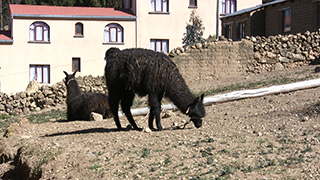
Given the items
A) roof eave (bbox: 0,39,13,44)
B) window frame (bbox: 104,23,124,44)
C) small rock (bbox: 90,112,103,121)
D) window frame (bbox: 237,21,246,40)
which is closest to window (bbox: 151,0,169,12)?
window frame (bbox: 104,23,124,44)

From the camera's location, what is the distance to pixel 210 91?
16.8 meters

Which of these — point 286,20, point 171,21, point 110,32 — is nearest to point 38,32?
point 110,32

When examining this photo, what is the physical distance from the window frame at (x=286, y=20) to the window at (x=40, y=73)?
1661 cm

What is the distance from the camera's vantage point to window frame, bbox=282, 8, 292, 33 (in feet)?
86.2

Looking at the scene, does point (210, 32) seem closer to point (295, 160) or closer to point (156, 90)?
point (156, 90)

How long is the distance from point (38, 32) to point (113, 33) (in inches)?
207

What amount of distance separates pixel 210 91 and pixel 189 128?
6.99 meters

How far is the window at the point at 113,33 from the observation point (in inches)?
1412

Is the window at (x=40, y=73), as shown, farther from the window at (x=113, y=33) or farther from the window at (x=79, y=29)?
the window at (x=113, y=33)

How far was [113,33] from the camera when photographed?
36000mm

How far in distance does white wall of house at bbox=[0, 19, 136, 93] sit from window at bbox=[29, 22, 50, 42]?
11.3 inches

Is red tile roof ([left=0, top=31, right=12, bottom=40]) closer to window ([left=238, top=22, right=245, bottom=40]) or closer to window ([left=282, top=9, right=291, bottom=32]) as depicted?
window ([left=238, top=22, right=245, bottom=40])

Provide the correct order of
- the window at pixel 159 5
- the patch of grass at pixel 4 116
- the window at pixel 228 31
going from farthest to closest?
the window at pixel 159 5 < the window at pixel 228 31 < the patch of grass at pixel 4 116

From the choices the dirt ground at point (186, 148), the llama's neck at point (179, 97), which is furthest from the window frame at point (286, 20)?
the llama's neck at point (179, 97)
